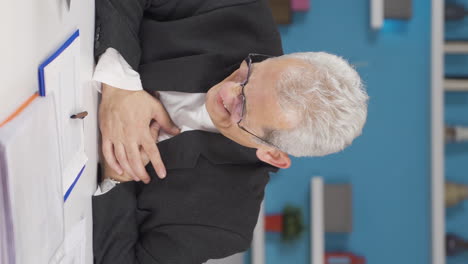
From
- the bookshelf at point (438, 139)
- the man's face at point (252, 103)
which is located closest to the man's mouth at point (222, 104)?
the man's face at point (252, 103)

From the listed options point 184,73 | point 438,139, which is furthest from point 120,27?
point 438,139

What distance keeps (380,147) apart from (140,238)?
140 centimetres

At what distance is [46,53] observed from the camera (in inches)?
32.0

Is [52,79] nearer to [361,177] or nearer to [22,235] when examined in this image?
[22,235]

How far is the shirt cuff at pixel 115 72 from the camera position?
3.85ft

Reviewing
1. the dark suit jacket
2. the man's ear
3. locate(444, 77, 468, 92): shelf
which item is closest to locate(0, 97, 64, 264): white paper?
the dark suit jacket

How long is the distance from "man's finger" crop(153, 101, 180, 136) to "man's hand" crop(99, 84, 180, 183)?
15 mm

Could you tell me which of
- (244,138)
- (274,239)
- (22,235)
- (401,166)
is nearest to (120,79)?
(244,138)

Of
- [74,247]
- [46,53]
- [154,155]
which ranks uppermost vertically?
[46,53]

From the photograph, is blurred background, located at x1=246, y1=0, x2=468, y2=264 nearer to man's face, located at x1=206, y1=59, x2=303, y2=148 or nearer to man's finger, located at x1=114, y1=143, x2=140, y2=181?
man's face, located at x1=206, y1=59, x2=303, y2=148

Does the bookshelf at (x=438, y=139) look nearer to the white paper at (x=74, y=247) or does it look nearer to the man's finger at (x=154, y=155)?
the man's finger at (x=154, y=155)

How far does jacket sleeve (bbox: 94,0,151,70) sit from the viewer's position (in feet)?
3.87

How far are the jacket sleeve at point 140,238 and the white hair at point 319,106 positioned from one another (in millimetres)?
360

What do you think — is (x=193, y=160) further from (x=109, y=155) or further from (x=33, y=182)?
(x=33, y=182)
